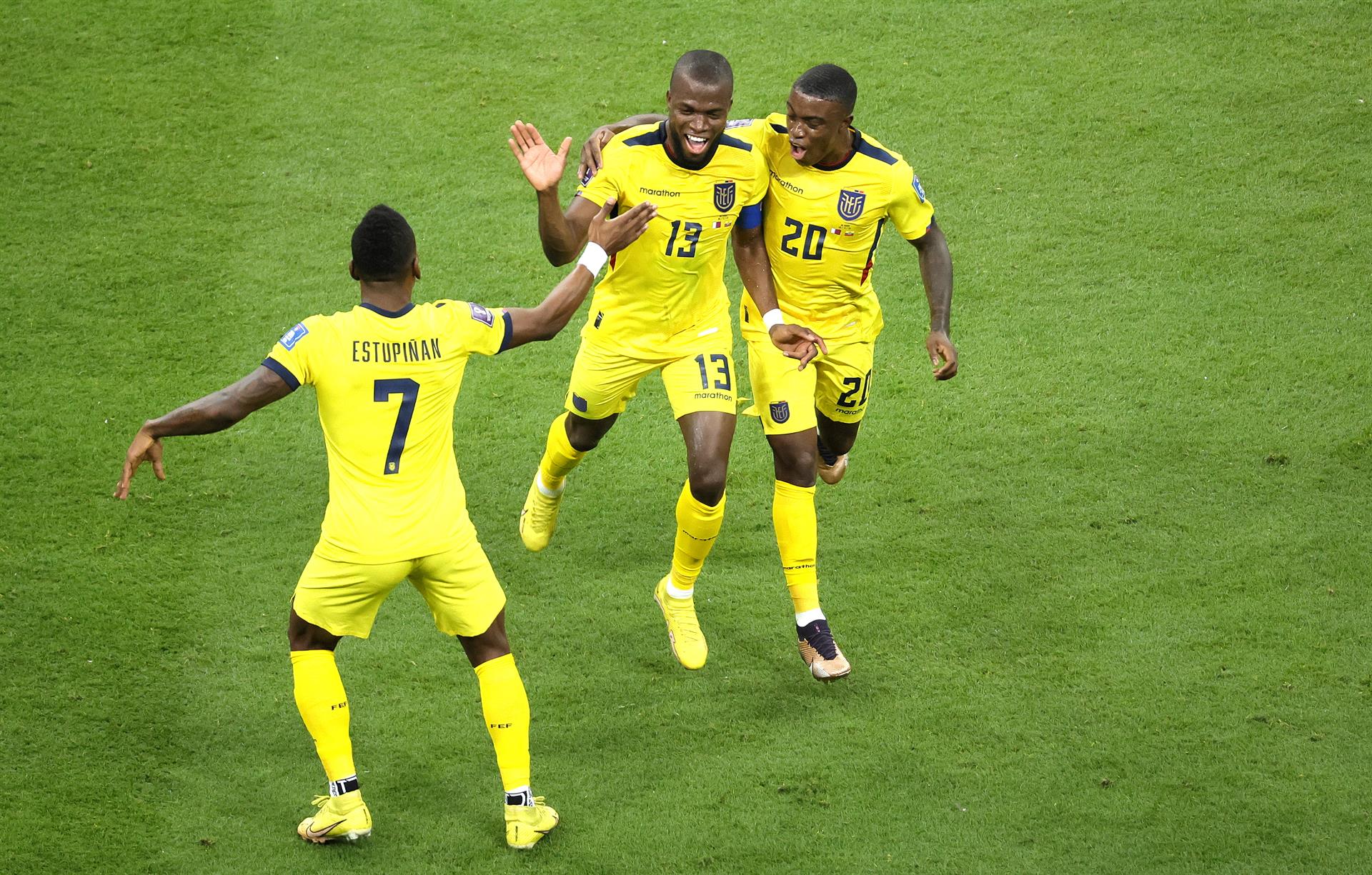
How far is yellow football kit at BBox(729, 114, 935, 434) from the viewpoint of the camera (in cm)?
636

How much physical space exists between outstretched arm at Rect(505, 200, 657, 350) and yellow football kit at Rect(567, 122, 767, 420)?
709 millimetres

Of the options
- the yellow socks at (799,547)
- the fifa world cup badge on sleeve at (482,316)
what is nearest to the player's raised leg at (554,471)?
the yellow socks at (799,547)

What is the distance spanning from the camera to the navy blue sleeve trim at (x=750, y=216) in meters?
6.35

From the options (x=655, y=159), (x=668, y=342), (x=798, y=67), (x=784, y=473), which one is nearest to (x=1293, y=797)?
(x=784, y=473)

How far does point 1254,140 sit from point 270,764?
804 centimetres

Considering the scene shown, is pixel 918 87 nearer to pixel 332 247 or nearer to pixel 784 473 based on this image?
pixel 332 247

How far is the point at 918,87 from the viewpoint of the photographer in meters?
10.6


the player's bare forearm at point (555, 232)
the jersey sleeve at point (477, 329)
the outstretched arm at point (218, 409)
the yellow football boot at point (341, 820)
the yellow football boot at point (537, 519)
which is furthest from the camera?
the yellow football boot at point (537, 519)

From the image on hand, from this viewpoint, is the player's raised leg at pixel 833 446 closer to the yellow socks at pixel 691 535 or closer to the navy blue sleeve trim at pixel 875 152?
the yellow socks at pixel 691 535

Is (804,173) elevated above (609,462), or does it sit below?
above

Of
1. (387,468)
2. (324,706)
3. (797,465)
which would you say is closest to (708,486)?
(797,465)

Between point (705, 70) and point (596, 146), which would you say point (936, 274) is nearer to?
point (705, 70)

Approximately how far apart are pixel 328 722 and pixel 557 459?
2.10 metres

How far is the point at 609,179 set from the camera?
20.2 feet
